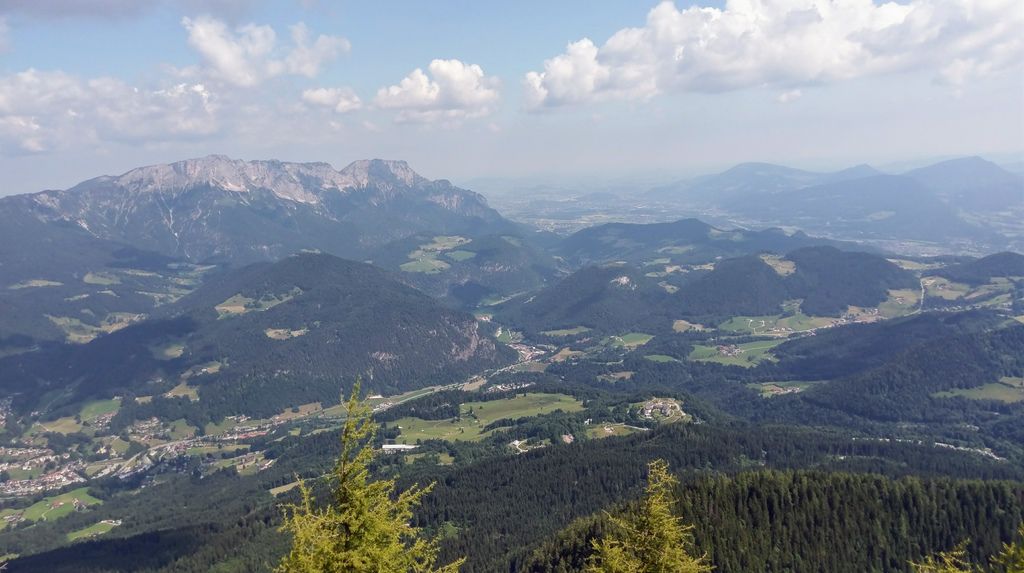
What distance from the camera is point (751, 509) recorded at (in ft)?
368

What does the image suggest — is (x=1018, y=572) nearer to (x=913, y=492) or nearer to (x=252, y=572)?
(x=913, y=492)

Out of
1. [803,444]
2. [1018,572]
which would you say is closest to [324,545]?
[1018,572]

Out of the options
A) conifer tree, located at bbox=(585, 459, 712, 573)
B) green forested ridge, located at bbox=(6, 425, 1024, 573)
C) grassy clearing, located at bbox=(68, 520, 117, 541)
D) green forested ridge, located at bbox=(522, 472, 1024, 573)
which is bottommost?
grassy clearing, located at bbox=(68, 520, 117, 541)

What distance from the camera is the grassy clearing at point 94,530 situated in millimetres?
175625

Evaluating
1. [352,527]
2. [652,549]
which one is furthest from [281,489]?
[352,527]

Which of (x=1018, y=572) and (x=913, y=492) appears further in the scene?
(x=913, y=492)

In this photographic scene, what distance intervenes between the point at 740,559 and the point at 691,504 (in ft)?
38.1

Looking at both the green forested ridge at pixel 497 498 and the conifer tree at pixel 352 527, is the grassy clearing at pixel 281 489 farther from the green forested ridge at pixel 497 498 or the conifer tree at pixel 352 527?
the conifer tree at pixel 352 527

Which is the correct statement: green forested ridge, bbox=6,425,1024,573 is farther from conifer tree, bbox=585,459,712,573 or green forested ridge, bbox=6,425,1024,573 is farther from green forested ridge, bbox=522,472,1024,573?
conifer tree, bbox=585,459,712,573

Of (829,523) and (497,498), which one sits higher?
(829,523)

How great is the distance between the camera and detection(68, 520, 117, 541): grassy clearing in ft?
576

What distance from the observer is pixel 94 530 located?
589 ft

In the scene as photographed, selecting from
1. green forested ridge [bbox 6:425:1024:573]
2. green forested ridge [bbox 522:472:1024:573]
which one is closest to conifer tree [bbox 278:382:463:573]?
green forested ridge [bbox 522:472:1024:573]

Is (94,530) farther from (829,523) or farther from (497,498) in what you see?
(829,523)
